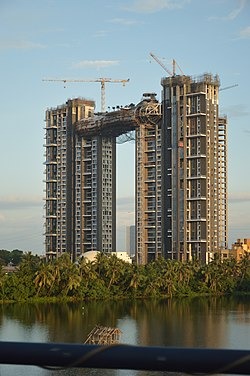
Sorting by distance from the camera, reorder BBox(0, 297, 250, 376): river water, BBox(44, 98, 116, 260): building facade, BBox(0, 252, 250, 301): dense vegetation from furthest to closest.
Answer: BBox(44, 98, 116, 260): building facade
BBox(0, 252, 250, 301): dense vegetation
BBox(0, 297, 250, 376): river water

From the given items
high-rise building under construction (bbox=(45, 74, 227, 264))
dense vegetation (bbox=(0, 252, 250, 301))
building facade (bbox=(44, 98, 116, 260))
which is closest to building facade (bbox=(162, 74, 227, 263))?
high-rise building under construction (bbox=(45, 74, 227, 264))

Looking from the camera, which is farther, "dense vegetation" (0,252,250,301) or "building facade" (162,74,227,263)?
"building facade" (162,74,227,263)

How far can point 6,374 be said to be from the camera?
15.9 meters

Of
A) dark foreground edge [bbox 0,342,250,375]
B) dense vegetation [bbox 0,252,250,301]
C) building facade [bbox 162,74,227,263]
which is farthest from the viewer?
building facade [bbox 162,74,227,263]

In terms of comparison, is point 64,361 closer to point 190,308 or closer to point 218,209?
point 190,308

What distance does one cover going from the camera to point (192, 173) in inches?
2458

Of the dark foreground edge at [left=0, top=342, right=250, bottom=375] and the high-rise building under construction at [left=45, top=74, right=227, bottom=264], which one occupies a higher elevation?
the high-rise building under construction at [left=45, top=74, right=227, bottom=264]

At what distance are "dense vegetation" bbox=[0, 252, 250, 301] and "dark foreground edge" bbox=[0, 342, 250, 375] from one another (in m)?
42.3

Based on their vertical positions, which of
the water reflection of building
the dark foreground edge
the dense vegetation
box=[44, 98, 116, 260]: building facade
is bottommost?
the water reflection of building

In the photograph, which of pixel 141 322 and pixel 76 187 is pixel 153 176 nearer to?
pixel 76 187

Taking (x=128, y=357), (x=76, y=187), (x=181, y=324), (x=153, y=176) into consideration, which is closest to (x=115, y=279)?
(x=181, y=324)

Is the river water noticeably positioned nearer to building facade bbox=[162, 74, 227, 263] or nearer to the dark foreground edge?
building facade bbox=[162, 74, 227, 263]

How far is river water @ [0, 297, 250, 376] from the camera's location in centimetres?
2623

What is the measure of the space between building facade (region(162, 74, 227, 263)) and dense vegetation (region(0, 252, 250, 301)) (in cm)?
499
